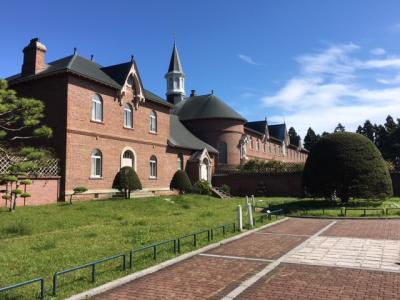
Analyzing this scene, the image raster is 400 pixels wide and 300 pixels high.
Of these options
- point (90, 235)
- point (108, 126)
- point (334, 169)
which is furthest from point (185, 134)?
point (90, 235)

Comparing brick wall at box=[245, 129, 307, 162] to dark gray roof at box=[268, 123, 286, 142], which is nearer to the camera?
brick wall at box=[245, 129, 307, 162]

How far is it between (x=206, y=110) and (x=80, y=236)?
121 ft

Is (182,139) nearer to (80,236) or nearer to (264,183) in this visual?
(264,183)

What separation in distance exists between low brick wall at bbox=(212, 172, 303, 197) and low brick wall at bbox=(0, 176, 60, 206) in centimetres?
2386

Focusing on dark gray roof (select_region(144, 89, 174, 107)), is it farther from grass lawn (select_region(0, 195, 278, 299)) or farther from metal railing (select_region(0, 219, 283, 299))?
metal railing (select_region(0, 219, 283, 299))

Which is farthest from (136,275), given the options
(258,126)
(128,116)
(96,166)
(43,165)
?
(258,126)

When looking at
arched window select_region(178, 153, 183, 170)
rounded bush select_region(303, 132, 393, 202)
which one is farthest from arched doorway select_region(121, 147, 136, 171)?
rounded bush select_region(303, 132, 393, 202)

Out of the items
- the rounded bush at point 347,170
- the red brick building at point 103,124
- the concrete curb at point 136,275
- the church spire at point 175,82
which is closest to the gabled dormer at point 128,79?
the red brick building at point 103,124

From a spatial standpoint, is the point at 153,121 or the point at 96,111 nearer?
the point at 96,111

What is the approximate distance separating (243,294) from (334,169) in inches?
775

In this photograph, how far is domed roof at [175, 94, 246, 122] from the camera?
1937 inches

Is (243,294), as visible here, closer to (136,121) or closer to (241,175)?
(136,121)

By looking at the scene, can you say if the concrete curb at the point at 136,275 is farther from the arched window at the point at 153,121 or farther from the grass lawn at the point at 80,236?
the arched window at the point at 153,121

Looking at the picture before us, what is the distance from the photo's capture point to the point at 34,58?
2569cm
